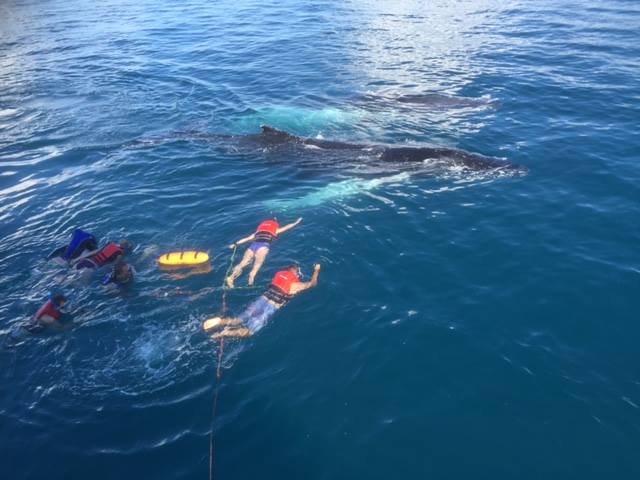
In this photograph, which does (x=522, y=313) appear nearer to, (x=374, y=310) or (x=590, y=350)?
(x=590, y=350)

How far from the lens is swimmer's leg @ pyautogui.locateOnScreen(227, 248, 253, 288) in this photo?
12.7 metres

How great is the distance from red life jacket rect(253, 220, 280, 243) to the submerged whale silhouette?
6.58m

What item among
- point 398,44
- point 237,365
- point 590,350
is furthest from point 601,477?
point 398,44

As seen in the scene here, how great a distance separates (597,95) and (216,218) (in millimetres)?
20708

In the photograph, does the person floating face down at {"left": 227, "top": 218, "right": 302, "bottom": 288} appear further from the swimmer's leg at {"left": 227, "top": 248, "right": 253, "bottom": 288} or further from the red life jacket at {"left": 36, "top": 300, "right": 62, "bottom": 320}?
the red life jacket at {"left": 36, "top": 300, "right": 62, "bottom": 320}

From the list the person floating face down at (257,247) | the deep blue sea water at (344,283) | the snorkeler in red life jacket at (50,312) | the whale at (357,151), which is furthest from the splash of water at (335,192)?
the snorkeler in red life jacket at (50,312)

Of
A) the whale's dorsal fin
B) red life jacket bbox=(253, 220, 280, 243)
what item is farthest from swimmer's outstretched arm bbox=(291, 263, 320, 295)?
the whale's dorsal fin

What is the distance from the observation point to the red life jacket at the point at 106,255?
13.1 m

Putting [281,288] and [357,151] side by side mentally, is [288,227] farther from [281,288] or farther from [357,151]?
[357,151]

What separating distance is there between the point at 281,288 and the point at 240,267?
1865 mm

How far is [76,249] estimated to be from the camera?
13.4 meters

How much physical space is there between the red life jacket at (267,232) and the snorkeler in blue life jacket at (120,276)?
11.9ft

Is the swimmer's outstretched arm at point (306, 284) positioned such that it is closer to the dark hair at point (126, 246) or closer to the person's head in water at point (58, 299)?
the dark hair at point (126, 246)

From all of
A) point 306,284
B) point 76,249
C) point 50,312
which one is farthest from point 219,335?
point 76,249
